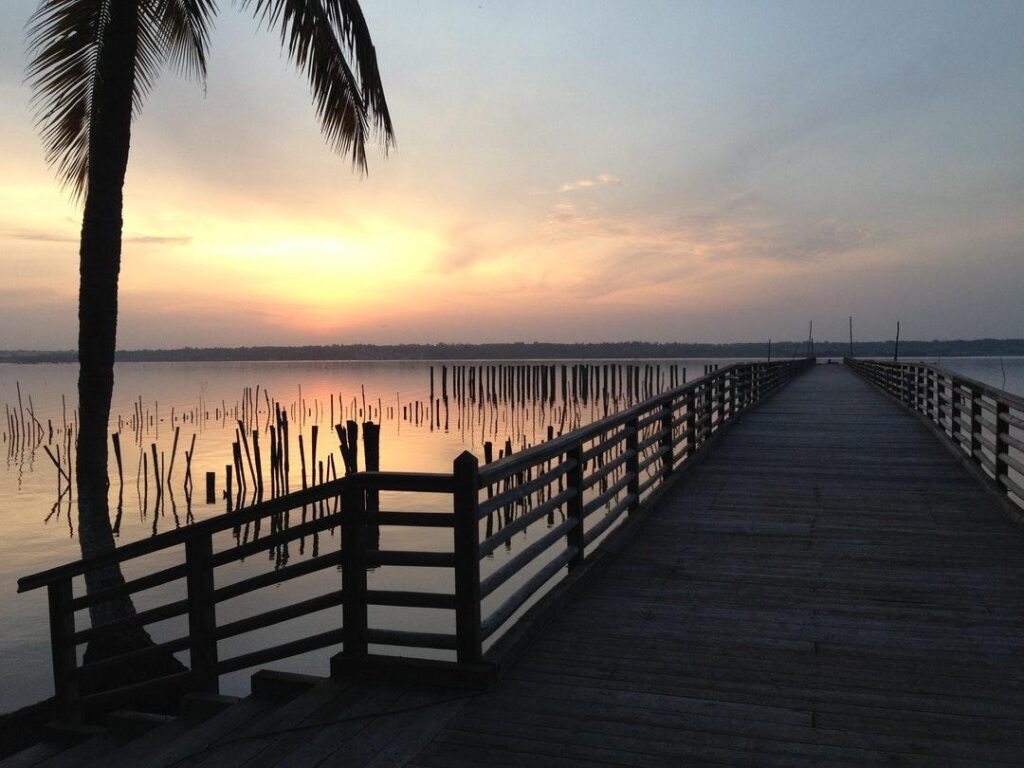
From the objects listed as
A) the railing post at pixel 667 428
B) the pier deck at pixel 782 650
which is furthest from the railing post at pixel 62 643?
the railing post at pixel 667 428

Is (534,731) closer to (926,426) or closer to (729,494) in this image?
(729,494)

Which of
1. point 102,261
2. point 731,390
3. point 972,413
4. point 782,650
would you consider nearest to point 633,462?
point 782,650

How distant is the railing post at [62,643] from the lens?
593 cm

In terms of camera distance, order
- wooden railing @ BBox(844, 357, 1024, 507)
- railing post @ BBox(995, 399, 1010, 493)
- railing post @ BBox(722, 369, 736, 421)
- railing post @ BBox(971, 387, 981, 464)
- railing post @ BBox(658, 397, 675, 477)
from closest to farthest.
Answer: wooden railing @ BBox(844, 357, 1024, 507)
railing post @ BBox(995, 399, 1010, 493)
railing post @ BBox(658, 397, 675, 477)
railing post @ BBox(971, 387, 981, 464)
railing post @ BBox(722, 369, 736, 421)

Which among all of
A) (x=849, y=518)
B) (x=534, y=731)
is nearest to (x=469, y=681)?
(x=534, y=731)

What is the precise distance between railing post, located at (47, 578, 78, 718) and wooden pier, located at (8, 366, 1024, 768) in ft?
1.00

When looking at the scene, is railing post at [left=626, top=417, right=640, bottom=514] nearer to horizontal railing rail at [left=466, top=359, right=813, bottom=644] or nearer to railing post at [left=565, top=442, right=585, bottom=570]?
horizontal railing rail at [left=466, top=359, right=813, bottom=644]

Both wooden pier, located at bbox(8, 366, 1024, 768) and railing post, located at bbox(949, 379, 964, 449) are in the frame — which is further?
railing post, located at bbox(949, 379, 964, 449)

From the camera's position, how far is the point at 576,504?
6109 mm

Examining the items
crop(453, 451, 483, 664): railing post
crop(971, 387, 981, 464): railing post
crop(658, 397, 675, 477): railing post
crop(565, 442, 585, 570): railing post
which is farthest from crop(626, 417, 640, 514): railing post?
crop(971, 387, 981, 464): railing post

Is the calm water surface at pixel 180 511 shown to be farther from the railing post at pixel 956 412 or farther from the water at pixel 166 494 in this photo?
the railing post at pixel 956 412

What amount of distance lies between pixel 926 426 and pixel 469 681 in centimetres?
1439

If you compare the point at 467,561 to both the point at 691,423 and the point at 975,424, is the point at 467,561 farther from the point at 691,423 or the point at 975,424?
the point at 975,424

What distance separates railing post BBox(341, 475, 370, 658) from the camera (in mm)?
4113
